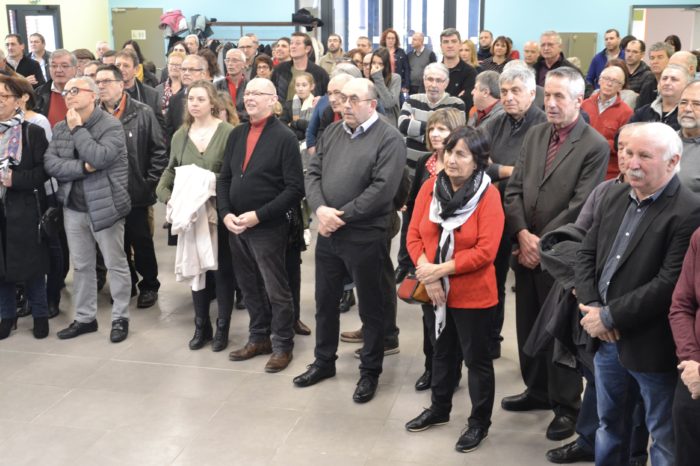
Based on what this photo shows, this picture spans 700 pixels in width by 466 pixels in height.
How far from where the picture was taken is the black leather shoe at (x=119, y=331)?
5.02m

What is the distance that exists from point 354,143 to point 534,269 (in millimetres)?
1108

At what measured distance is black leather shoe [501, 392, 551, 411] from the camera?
400cm

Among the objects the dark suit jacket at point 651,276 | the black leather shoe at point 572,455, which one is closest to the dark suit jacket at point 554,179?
the dark suit jacket at point 651,276

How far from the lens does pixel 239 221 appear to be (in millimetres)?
4398

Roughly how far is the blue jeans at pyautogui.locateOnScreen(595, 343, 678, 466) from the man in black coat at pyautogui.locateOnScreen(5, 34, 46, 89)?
6.82 metres

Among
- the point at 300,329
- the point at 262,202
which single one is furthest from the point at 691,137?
the point at 300,329

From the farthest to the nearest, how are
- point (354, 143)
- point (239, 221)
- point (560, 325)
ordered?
1. point (239, 221)
2. point (354, 143)
3. point (560, 325)

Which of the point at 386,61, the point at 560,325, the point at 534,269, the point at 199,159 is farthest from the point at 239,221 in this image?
the point at 386,61

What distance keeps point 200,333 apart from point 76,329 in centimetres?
85

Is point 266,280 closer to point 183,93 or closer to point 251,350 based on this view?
point 251,350

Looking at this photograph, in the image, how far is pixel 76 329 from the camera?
5109mm

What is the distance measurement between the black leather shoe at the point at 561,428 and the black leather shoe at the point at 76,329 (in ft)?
9.85

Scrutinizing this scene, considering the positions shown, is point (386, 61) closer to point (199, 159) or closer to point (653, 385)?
point (199, 159)

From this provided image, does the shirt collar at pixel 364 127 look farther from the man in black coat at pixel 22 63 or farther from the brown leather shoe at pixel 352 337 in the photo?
the man in black coat at pixel 22 63
